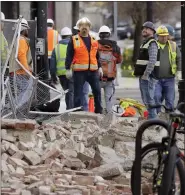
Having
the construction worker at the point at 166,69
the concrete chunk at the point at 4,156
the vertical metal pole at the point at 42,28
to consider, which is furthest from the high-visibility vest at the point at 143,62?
the concrete chunk at the point at 4,156

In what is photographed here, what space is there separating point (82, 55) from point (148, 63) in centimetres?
105

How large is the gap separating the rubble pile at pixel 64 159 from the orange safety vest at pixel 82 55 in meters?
2.12

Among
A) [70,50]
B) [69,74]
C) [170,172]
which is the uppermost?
[70,50]

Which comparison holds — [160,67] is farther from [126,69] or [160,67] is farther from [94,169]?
[126,69]

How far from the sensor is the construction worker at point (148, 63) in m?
13.7

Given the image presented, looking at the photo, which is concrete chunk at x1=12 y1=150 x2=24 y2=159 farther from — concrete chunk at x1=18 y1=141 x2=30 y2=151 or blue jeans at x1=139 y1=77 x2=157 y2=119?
blue jeans at x1=139 y1=77 x2=157 y2=119

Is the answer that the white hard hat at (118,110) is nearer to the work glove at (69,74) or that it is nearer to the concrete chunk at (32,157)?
the work glove at (69,74)

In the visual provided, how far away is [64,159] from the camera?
9.45 m

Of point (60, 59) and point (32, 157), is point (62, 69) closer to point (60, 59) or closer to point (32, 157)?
point (60, 59)

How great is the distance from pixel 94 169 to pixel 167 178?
220cm

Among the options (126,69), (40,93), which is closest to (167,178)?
(40,93)

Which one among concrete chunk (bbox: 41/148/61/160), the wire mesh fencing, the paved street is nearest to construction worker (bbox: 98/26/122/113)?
the wire mesh fencing

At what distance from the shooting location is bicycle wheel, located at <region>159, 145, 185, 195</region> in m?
7.16

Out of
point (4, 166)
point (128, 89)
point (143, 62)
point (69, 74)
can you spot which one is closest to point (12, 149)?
point (4, 166)
